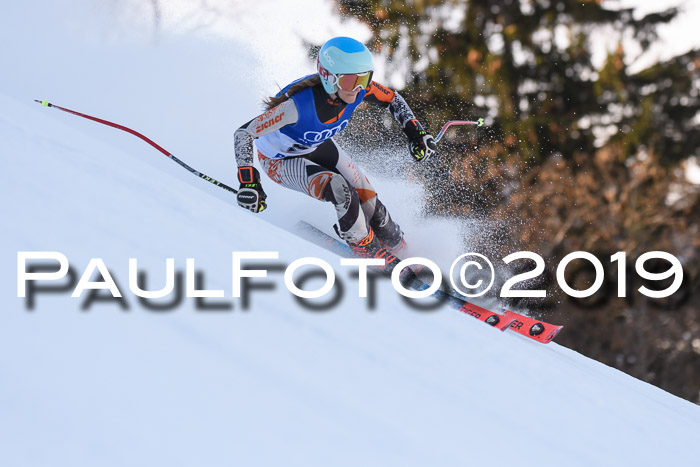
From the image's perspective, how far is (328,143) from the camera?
390 centimetres

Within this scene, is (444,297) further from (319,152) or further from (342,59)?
Answer: (342,59)

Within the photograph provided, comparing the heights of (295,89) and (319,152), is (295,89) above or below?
above

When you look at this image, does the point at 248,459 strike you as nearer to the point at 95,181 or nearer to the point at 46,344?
the point at 46,344

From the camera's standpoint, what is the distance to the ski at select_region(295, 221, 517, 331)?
11.7 feet

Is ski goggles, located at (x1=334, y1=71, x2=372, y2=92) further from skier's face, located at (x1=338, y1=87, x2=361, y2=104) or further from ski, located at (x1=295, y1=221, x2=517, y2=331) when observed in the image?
ski, located at (x1=295, y1=221, x2=517, y2=331)

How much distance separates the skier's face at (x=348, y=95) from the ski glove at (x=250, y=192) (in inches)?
25.0

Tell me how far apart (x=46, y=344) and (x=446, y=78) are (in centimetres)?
905

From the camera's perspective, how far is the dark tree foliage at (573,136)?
9602mm

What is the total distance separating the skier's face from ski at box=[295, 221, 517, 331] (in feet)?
3.68

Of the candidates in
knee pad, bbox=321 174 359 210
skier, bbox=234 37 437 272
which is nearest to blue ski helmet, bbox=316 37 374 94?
skier, bbox=234 37 437 272

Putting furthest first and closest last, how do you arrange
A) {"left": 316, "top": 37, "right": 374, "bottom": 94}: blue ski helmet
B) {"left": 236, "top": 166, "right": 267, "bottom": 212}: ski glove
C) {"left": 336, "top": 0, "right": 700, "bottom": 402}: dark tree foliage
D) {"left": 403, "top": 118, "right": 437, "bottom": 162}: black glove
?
{"left": 336, "top": 0, "right": 700, "bottom": 402}: dark tree foliage < {"left": 403, "top": 118, "right": 437, "bottom": 162}: black glove < {"left": 236, "top": 166, "right": 267, "bottom": 212}: ski glove < {"left": 316, "top": 37, "right": 374, "bottom": 94}: blue ski helmet
